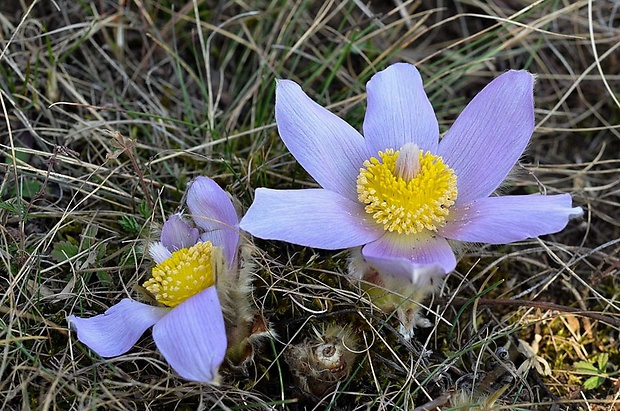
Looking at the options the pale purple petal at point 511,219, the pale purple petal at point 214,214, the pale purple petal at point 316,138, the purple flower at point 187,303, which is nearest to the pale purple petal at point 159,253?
the purple flower at point 187,303

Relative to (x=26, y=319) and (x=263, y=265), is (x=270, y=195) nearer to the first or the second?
(x=263, y=265)

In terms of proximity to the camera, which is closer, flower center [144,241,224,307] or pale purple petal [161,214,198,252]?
flower center [144,241,224,307]

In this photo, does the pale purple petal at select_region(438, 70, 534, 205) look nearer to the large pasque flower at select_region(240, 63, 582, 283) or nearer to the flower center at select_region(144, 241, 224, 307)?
the large pasque flower at select_region(240, 63, 582, 283)

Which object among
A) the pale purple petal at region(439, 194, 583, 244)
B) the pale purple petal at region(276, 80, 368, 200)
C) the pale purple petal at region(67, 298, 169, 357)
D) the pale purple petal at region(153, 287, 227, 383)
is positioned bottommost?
the pale purple petal at region(67, 298, 169, 357)

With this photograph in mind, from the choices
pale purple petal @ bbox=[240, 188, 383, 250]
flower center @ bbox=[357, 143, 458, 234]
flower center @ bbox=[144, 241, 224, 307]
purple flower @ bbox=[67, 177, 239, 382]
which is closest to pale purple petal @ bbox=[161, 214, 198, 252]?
purple flower @ bbox=[67, 177, 239, 382]

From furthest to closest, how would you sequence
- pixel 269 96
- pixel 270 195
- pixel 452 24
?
pixel 452 24, pixel 269 96, pixel 270 195

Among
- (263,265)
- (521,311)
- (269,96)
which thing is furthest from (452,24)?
(263,265)

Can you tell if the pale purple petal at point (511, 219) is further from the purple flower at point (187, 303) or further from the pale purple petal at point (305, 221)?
the purple flower at point (187, 303)

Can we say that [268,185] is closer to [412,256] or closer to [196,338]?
[412,256]
